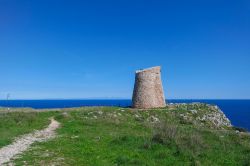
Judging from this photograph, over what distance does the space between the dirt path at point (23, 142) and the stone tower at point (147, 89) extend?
61.5 feet

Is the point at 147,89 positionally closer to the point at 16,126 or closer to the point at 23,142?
the point at 16,126

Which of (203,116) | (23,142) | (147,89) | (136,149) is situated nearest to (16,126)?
(23,142)

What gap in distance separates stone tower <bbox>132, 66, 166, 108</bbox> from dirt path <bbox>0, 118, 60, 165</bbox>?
61.5ft

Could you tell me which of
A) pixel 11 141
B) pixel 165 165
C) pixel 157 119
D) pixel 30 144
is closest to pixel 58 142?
pixel 30 144

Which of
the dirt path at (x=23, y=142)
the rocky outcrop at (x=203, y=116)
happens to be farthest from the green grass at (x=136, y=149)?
the rocky outcrop at (x=203, y=116)

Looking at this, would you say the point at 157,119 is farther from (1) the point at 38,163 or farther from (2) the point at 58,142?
(1) the point at 38,163

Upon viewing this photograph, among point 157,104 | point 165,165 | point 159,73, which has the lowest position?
point 165,165

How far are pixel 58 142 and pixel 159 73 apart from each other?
90.6ft

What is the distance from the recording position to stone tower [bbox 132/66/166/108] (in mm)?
43188

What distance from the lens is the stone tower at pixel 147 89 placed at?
43.2m

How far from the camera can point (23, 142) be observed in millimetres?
19250

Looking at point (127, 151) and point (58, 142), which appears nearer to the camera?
point (127, 151)

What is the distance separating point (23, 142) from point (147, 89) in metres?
25.7

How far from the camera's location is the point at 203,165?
14109mm
